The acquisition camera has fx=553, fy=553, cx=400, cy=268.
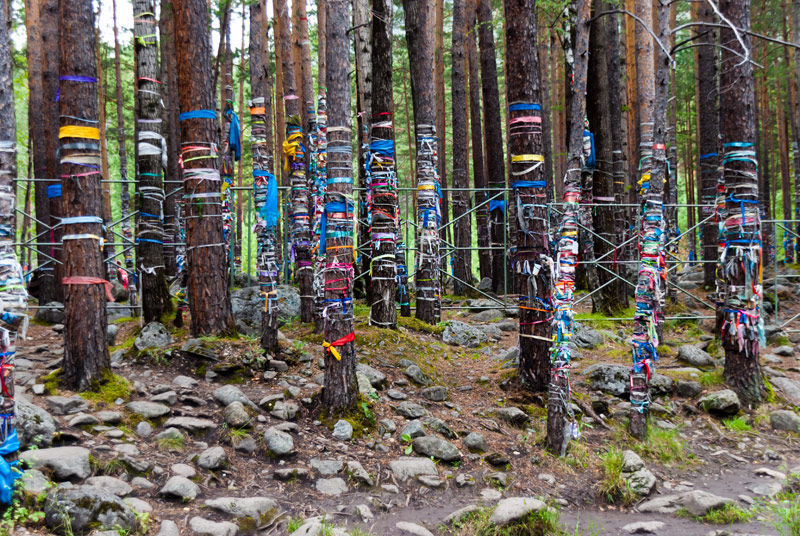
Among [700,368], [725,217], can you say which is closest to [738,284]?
[725,217]

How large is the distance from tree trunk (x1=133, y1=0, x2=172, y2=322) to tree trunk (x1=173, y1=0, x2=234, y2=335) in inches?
30.5

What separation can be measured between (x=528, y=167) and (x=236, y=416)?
3833mm

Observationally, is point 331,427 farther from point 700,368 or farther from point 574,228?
point 700,368

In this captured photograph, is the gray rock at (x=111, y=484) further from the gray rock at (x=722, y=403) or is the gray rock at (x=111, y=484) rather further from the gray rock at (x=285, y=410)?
the gray rock at (x=722, y=403)

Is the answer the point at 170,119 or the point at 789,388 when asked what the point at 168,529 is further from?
the point at 170,119

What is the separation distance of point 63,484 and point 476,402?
415 centimetres

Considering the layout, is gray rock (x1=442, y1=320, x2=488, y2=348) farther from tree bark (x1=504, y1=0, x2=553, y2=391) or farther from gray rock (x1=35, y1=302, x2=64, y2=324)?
gray rock (x1=35, y1=302, x2=64, y2=324)

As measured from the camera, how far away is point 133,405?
5117 millimetres

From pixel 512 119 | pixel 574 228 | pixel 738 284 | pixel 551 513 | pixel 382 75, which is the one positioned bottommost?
pixel 551 513

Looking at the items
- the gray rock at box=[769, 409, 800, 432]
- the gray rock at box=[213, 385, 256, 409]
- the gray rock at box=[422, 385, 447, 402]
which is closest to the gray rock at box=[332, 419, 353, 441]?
the gray rock at box=[213, 385, 256, 409]

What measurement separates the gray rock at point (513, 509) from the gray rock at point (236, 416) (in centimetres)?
241

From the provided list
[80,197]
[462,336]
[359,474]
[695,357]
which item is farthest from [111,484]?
[695,357]

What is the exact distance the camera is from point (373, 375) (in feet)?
20.8

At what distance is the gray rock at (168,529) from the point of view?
3561 millimetres
